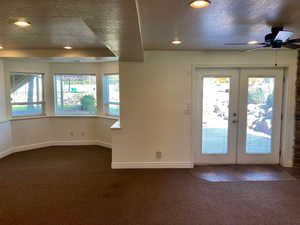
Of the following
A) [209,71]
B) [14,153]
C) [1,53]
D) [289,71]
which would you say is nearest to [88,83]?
[1,53]

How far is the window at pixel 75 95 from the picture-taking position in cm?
586

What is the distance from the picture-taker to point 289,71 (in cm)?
408

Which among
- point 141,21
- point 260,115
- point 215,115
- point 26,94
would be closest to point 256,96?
point 260,115

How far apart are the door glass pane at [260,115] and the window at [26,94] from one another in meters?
5.22

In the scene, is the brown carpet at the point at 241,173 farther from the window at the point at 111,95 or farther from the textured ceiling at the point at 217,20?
the window at the point at 111,95

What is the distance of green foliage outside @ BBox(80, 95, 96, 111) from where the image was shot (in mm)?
5910

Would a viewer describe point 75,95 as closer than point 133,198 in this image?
No

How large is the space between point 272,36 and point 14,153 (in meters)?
5.80

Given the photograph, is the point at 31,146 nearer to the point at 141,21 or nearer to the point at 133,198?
the point at 133,198

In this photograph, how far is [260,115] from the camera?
4.32 m

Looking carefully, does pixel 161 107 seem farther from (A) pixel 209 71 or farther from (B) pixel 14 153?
(B) pixel 14 153

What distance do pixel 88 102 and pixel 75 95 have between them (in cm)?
41

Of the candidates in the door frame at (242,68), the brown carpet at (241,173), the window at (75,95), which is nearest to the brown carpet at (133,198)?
the brown carpet at (241,173)

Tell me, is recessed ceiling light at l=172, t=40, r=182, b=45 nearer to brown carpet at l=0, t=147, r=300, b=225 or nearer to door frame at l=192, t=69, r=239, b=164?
door frame at l=192, t=69, r=239, b=164
